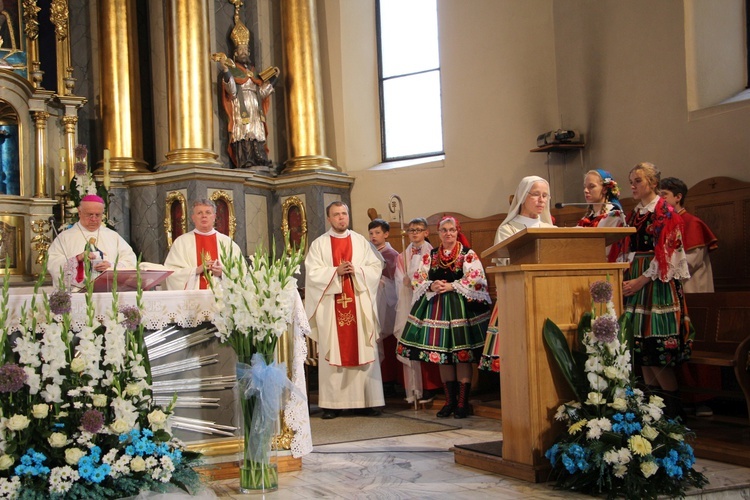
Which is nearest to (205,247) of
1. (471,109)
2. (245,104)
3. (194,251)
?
(194,251)

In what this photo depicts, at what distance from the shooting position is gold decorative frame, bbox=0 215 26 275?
8234 millimetres

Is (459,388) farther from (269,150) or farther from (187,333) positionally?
(269,150)

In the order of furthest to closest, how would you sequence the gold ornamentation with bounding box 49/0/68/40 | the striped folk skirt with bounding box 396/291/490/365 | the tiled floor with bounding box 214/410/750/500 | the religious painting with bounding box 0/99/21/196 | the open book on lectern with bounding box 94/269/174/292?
1. the gold ornamentation with bounding box 49/0/68/40
2. the religious painting with bounding box 0/99/21/196
3. the striped folk skirt with bounding box 396/291/490/365
4. the open book on lectern with bounding box 94/269/174/292
5. the tiled floor with bounding box 214/410/750/500

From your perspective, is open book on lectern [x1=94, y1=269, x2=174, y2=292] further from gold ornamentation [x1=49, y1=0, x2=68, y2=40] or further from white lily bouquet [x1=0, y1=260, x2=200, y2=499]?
gold ornamentation [x1=49, y1=0, x2=68, y2=40]

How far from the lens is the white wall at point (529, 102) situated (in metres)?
8.05

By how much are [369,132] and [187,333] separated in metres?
6.66

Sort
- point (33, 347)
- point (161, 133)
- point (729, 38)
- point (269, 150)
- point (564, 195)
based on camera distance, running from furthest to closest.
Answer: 1. point (269, 150)
2. point (161, 133)
3. point (564, 195)
4. point (729, 38)
5. point (33, 347)

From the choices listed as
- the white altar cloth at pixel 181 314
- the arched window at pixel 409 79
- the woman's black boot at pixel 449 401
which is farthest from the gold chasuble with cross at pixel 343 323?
the arched window at pixel 409 79

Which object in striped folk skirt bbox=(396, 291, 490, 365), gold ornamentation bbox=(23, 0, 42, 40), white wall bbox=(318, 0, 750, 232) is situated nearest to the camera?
striped folk skirt bbox=(396, 291, 490, 365)

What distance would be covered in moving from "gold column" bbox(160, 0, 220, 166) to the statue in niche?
1.33 ft

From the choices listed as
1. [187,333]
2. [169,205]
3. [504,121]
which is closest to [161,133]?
[169,205]

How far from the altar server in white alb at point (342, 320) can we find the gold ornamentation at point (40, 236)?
287 centimetres

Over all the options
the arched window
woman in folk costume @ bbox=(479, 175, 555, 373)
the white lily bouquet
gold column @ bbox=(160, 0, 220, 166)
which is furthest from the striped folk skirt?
the arched window

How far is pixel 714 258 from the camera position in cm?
723
